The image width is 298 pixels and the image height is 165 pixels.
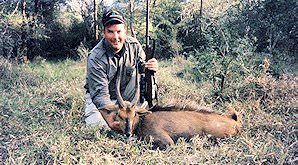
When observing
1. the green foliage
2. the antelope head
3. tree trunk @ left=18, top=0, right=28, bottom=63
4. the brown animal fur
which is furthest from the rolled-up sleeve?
tree trunk @ left=18, top=0, right=28, bottom=63

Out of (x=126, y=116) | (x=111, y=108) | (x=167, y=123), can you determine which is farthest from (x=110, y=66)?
(x=167, y=123)

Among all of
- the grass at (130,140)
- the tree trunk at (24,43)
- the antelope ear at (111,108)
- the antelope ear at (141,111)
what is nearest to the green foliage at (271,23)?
the grass at (130,140)

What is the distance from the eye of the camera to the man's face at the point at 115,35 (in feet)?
17.9

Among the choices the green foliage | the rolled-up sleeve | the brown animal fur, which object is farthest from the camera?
the green foliage

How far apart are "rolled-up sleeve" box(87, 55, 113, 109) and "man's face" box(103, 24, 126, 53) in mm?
321

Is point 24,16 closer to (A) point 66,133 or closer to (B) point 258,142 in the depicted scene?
(A) point 66,133

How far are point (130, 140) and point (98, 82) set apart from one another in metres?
0.99

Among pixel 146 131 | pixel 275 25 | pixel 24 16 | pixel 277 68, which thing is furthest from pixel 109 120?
pixel 24 16

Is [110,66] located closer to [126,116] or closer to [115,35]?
[115,35]

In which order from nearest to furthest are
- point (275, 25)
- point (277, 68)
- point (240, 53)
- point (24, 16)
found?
point (240, 53) → point (277, 68) → point (275, 25) → point (24, 16)

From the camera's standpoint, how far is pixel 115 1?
571 inches

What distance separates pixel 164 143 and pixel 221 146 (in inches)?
27.5

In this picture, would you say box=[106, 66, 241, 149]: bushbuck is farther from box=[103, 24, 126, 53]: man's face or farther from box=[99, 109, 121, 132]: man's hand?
box=[103, 24, 126, 53]: man's face

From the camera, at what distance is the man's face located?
5.47 m
